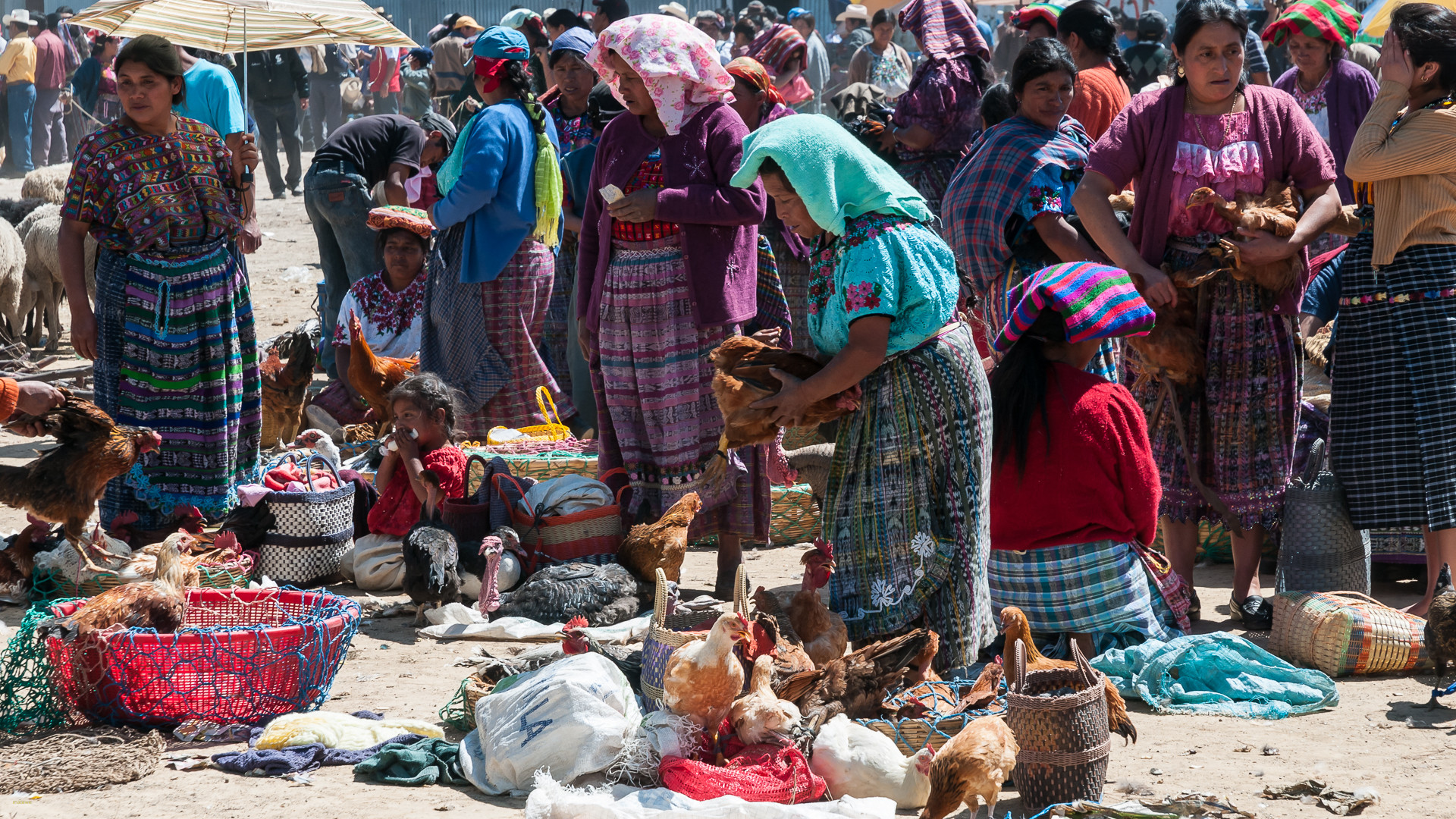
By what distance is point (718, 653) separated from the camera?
3.71m

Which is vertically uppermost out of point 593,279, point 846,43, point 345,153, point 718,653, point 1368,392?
point 846,43

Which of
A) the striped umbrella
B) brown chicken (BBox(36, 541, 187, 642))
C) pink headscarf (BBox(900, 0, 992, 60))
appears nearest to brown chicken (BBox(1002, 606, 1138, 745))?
brown chicken (BBox(36, 541, 187, 642))

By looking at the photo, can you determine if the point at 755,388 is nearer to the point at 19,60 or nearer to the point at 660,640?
the point at 660,640

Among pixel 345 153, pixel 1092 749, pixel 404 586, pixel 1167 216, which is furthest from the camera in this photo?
pixel 345 153

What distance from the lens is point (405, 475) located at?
635 centimetres

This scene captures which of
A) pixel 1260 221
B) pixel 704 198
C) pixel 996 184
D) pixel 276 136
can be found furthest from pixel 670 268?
pixel 276 136

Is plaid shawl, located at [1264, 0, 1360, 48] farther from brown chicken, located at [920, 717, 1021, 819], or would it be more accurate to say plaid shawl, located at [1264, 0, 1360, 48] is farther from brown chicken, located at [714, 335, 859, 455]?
brown chicken, located at [920, 717, 1021, 819]

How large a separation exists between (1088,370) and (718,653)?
2.38m

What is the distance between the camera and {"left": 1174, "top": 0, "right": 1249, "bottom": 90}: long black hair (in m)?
5.14

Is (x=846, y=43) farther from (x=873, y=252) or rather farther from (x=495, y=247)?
(x=873, y=252)

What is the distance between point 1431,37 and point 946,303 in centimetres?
242

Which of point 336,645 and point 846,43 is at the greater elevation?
point 846,43

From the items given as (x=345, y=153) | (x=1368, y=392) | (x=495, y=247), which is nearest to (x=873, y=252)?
(x=1368, y=392)

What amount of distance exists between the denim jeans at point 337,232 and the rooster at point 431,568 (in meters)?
3.75
